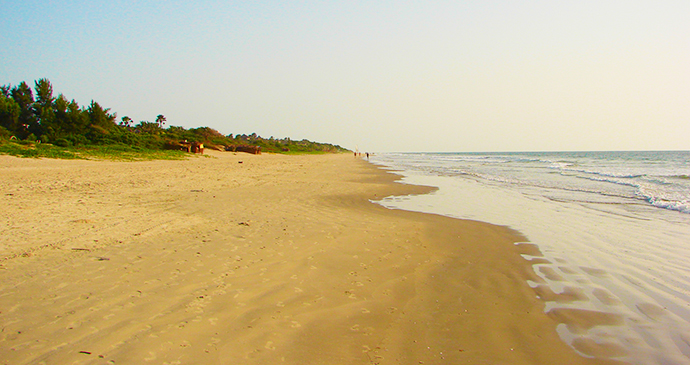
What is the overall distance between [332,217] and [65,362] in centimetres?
619

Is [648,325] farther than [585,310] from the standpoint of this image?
No

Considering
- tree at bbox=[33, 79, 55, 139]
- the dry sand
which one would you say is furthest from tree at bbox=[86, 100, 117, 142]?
the dry sand

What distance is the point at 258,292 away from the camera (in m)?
4.04

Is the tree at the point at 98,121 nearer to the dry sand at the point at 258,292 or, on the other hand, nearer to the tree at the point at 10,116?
the tree at the point at 10,116

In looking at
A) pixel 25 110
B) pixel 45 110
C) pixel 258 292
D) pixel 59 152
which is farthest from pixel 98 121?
pixel 258 292

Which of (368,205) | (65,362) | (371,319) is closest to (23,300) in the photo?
(65,362)

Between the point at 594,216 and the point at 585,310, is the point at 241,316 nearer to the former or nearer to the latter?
the point at 585,310

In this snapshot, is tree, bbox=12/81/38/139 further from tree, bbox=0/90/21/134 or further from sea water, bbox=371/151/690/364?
sea water, bbox=371/151/690/364

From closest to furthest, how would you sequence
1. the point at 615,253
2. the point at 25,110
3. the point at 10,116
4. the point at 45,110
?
the point at 615,253
the point at 10,116
the point at 45,110
the point at 25,110

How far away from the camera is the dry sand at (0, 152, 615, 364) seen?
2963 mm

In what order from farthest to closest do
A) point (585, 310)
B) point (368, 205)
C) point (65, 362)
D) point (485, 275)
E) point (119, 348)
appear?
point (368, 205)
point (485, 275)
point (585, 310)
point (119, 348)
point (65, 362)

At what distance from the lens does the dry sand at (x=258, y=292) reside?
9.72 ft

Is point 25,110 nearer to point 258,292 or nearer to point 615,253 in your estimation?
point 258,292

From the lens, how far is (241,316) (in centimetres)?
347
